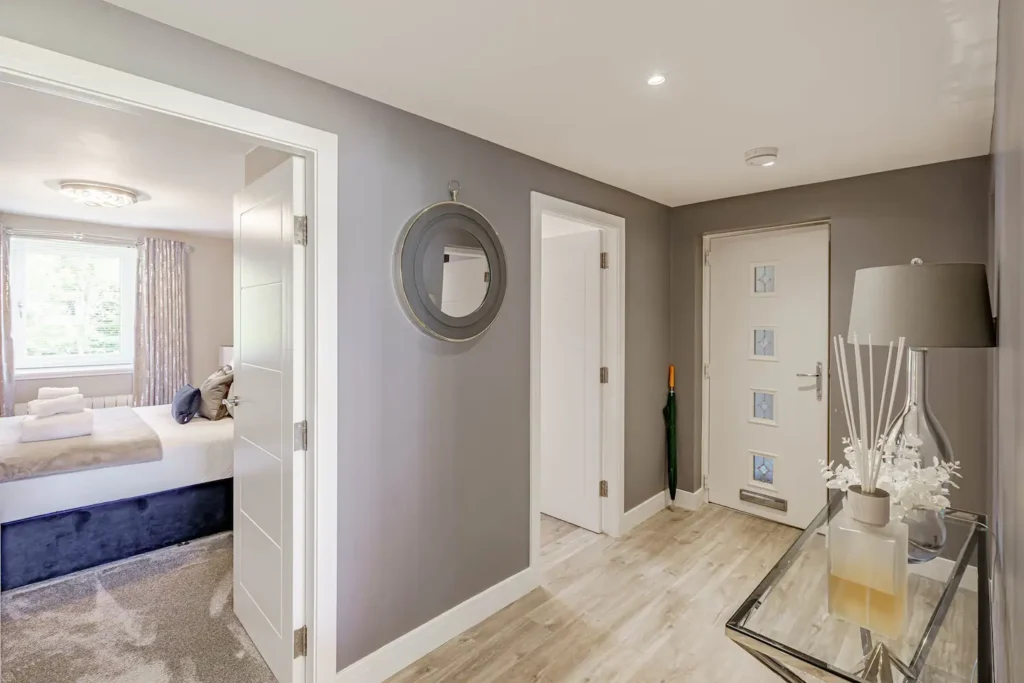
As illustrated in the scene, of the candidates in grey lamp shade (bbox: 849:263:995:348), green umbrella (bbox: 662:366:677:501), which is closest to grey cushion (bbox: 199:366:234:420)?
green umbrella (bbox: 662:366:677:501)

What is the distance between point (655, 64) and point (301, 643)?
7.83 ft

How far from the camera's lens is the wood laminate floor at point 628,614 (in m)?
2.06

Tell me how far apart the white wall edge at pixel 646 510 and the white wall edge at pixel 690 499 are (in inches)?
2.9

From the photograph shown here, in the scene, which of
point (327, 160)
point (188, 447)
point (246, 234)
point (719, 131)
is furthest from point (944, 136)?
point (188, 447)

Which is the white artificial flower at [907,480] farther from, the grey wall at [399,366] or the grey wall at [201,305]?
the grey wall at [201,305]

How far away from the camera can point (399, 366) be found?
2.06m

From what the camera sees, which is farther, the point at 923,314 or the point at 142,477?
the point at 142,477

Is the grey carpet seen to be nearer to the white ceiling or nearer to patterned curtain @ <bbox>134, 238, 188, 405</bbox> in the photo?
the white ceiling

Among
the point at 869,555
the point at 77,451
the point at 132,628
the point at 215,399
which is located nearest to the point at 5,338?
the point at 215,399

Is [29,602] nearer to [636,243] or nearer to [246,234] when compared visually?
[246,234]

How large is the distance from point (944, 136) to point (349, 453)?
9.70 feet

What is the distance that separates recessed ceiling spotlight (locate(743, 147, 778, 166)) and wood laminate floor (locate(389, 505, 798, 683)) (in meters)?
2.25

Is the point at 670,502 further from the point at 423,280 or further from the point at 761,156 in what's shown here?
the point at 423,280

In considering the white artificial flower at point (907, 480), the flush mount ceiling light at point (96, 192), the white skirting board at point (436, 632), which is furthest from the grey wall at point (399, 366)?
the flush mount ceiling light at point (96, 192)
